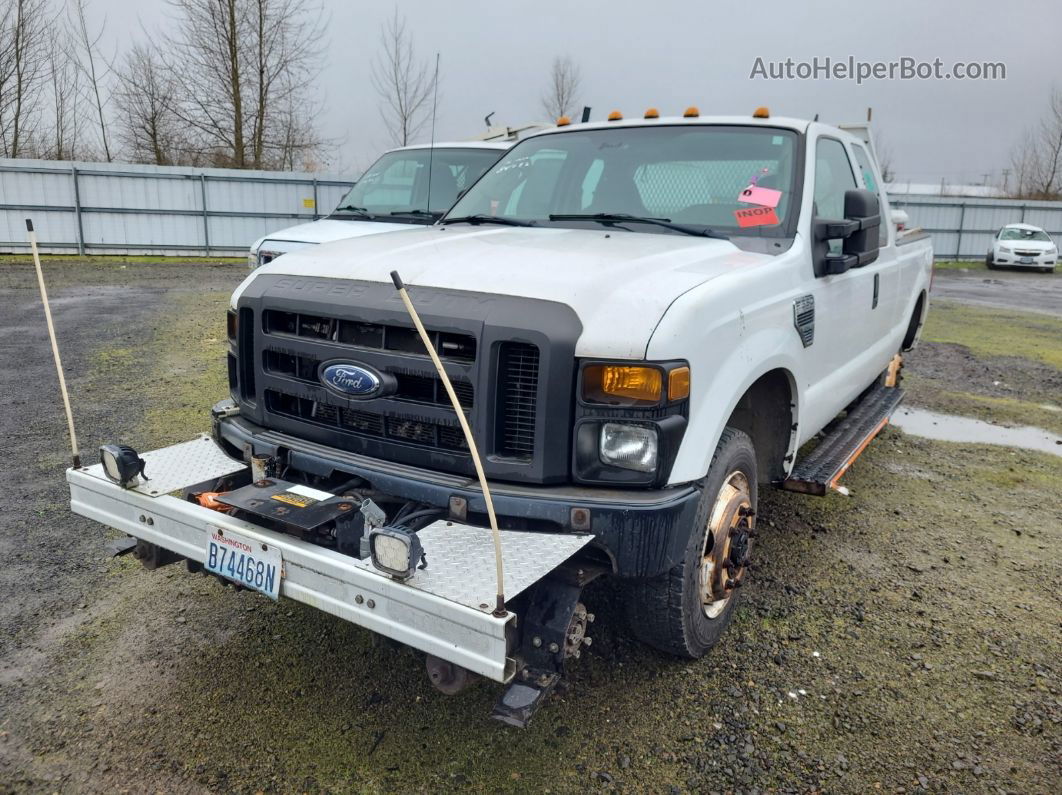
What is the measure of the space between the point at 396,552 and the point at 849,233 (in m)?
2.60

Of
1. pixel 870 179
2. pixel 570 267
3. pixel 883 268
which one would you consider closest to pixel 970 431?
pixel 883 268

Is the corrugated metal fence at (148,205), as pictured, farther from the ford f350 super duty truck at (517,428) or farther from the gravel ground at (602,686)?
the ford f350 super duty truck at (517,428)

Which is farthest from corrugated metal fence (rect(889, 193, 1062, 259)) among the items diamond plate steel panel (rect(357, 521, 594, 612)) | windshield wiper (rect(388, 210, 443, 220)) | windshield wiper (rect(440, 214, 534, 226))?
diamond plate steel panel (rect(357, 521, 594, 612))

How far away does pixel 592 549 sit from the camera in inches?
105

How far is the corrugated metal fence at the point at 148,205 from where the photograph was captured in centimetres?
1845

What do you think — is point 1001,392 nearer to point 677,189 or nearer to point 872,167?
point 872,167

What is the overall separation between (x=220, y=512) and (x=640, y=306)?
5.41 feet

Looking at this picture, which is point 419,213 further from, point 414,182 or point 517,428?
point 517,428

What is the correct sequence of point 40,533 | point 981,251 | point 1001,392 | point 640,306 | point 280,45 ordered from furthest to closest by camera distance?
point 981,251 → point 280,45 → point 1001,392 → point 40,533 → point 640,306

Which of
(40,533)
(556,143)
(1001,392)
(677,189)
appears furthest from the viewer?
(1001,392)

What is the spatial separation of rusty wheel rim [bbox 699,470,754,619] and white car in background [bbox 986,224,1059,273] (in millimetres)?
25443

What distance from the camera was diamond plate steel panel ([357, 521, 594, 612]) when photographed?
2.29m

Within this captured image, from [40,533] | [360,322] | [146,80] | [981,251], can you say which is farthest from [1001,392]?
[146,80]

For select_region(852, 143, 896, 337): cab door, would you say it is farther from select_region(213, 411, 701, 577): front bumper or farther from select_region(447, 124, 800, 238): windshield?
select_region(213, 411, 701, 577): front bumper
